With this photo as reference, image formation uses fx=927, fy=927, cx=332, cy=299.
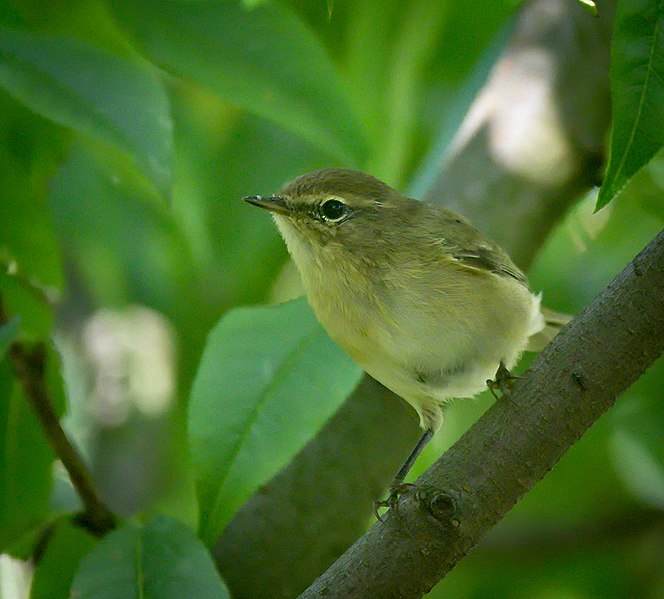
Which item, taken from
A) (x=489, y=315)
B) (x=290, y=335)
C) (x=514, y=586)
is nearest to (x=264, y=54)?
(x=290, y=335)

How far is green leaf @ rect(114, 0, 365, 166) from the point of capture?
2814 mm

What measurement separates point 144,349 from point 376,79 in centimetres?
217

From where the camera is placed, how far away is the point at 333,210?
10.2 ft

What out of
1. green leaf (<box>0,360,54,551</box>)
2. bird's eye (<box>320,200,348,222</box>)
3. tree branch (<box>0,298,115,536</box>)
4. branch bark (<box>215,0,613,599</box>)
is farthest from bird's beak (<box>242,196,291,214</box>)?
green leaf (<box>0,360,54,551</box>)

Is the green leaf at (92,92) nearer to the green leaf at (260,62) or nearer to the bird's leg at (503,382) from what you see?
the green leaf at (260,62)

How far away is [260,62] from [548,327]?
1.47 meters

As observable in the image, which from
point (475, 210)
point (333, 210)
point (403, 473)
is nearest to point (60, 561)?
point (403, 473)

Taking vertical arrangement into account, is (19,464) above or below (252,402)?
below

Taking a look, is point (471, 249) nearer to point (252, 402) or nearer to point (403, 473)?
point (403, 473)

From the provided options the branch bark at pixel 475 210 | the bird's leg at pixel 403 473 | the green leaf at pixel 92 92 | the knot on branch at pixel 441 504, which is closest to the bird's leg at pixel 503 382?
the knot on branch at pixel 441 504

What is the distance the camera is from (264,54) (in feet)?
9.46

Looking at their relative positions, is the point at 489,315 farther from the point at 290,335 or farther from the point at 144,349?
the point at 144,349

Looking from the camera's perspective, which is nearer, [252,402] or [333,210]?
[252,402]

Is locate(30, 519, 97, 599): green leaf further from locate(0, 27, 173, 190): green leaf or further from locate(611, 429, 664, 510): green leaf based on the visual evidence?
locate(611, 429, 664, 510): green leaf
